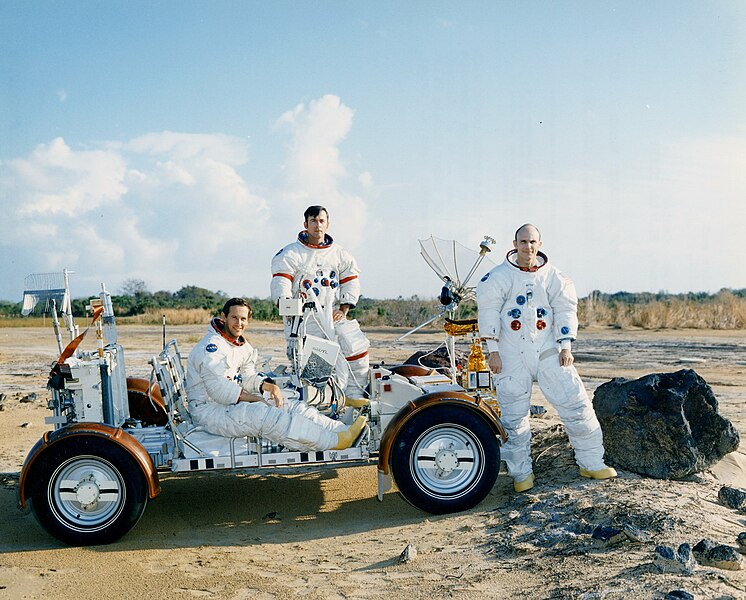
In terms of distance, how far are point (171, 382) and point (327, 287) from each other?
7.11ft

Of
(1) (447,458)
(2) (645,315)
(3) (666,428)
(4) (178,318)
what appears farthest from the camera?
(4) (178,318)

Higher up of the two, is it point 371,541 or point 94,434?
point 94,434

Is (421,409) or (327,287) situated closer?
(421,409)

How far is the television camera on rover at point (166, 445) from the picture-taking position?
230 inches

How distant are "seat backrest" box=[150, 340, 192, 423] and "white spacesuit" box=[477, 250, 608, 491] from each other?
106 inches

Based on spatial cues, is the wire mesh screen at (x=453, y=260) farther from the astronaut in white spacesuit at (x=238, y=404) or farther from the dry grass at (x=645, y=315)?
the dry grass at (x=645, y=315)

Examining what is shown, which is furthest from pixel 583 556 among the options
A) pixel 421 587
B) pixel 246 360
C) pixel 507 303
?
pixel 246 360

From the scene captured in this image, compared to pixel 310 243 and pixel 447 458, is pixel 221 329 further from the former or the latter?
pixel 447 458

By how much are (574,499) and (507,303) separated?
1.80 meters

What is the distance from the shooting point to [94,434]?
229 inches

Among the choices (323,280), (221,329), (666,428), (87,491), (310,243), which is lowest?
(87,491)

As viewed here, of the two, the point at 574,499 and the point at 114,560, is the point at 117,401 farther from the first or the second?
the point at 574,499

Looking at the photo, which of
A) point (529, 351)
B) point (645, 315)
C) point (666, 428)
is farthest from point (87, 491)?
point (645, 315)

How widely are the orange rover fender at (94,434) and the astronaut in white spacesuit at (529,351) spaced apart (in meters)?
3.06
